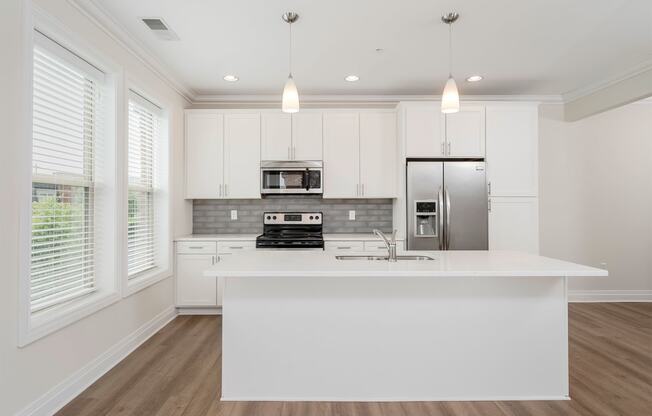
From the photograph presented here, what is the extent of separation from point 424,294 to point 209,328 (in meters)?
2.35

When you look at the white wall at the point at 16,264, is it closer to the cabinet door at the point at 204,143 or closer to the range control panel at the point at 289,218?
the cabinet door at the point at 204,143

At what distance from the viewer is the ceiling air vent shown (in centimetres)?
278

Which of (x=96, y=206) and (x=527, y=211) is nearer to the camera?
(x=96, y=206)

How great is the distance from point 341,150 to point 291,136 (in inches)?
24.0

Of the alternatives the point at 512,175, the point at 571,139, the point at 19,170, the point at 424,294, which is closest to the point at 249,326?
the point at 424,294

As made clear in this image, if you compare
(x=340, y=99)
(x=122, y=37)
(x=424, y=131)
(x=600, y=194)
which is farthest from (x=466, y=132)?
(x=122, y=37)

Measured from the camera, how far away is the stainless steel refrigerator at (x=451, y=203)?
398 cm

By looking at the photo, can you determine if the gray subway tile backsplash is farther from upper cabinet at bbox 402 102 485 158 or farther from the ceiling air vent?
the ceiling air vent

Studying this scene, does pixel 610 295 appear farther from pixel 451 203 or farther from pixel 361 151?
pixel 361 151

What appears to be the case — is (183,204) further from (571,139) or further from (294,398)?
(571,139)

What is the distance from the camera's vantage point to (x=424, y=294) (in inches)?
90.2

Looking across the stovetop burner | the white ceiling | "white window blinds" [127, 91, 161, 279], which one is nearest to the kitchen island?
"white window blinds" [127, 91, 161, 279]

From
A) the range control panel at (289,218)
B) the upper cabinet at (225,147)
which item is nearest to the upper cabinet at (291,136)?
the upper cabinet at (225,147)

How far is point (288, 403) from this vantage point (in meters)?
2.25
